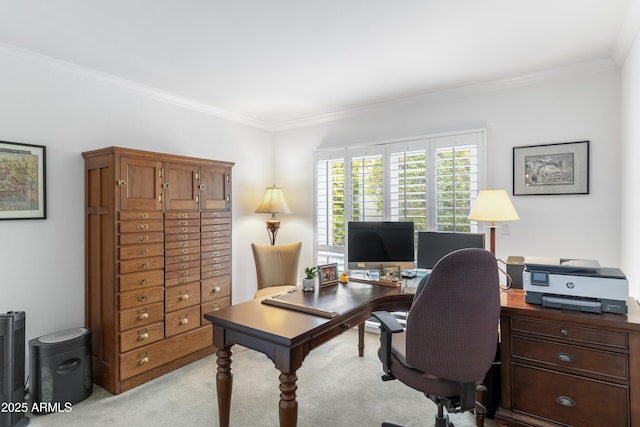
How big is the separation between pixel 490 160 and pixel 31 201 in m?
3.93

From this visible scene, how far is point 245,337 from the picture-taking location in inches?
73.9

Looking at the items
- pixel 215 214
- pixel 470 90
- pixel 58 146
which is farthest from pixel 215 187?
pixel 470 90

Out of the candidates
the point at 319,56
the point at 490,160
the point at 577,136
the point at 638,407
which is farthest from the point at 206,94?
the point at 638,407

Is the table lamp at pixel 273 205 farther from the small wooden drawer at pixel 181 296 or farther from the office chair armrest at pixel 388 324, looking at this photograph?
the office chair armrest at pixel 388 324

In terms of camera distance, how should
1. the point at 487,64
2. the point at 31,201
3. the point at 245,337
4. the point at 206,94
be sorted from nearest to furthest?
the point at 245,337 < the point at 31,201 < the point at 487,64 < the point at 206,94

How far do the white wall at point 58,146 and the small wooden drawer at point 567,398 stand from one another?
3.43 m

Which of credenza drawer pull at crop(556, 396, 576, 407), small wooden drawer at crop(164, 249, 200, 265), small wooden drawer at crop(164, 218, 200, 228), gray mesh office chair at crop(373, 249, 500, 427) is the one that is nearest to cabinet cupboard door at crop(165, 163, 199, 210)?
small wooden drawer at crop(164, 218, 200, 228)

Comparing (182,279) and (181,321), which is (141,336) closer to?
(181,321)

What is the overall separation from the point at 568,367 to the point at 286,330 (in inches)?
64.6

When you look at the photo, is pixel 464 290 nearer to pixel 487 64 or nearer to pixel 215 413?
pixel 215 413

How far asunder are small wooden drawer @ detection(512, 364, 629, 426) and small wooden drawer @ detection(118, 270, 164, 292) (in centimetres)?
278

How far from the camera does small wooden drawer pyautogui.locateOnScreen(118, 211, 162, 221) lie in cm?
267

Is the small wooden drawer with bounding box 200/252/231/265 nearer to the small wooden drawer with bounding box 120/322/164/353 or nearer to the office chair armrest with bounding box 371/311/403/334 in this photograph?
the small wooden drawer with bounding box 120/322/164/353

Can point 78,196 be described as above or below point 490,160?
below
